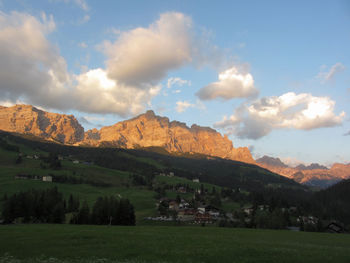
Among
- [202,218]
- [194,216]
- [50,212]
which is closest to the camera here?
[50,212]

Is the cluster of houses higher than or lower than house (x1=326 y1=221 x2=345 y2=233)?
lower

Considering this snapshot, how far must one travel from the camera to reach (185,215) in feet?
511

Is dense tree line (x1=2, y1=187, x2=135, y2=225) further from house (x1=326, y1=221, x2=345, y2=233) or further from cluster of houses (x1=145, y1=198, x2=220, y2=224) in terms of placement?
house (x1=326, y1=221, x2=345, y2=233)

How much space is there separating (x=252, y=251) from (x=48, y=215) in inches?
3300

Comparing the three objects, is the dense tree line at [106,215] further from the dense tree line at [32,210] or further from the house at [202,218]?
the house at [202,218]

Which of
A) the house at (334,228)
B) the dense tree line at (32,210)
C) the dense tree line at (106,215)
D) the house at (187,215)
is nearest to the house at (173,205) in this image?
the house at (187,215)

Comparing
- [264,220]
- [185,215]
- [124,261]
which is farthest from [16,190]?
[124,261]

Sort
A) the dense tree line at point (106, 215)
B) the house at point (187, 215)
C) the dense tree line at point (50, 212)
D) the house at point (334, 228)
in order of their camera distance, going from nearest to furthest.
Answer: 1. the dense tree line at point (50, 212)
2. the dense tree line at point (106, 215)
3. the house at point (334, 228)
4. the house at point (187, 215)

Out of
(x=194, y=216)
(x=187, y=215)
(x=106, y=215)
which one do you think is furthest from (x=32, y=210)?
(x=194, y=216)

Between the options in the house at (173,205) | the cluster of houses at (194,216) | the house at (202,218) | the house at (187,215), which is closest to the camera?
the cluster of houses at (194,216)

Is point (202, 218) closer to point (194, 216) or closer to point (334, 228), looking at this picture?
point (194, 216)

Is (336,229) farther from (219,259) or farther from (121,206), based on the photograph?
(219,259)

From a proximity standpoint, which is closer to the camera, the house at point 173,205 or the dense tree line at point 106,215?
the dense tree line at point 106,215

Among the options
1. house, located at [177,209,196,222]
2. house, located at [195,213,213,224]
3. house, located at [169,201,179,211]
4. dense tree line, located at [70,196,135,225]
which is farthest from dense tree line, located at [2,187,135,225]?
house, located at [169,201,179,211]
